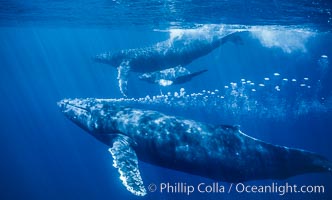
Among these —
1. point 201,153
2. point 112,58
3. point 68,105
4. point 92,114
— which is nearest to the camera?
point 201,153

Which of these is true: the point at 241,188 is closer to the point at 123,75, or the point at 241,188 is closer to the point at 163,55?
the point at 163,55

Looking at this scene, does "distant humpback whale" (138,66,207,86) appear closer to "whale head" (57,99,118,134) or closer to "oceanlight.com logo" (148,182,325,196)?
"whale head" (57,99,118,134)

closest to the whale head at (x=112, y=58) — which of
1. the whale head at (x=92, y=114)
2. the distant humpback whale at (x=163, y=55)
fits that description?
the distant humpback whale at (x=163, y=55)

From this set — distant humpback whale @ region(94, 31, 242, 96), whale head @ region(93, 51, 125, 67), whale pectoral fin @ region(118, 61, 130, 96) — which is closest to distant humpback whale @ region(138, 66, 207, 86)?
distant humpback whale @ region(94, 31, 242, 96)

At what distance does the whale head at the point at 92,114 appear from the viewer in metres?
11.6

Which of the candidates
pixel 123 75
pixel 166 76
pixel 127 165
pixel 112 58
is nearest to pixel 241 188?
pixel 166 76

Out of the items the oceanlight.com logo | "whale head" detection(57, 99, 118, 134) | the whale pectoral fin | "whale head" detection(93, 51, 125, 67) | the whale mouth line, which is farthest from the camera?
"whale head" detection(93, 51, 125, 67)

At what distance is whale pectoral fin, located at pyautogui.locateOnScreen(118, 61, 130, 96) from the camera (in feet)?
66.0

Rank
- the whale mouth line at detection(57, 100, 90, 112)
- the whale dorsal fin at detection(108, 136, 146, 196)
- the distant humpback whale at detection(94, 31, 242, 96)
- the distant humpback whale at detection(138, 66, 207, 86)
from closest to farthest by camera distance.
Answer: the whale dorsal fin at detection(108, 136, 146, 196) → the whale mouth line at detection(57, 100, 90, 112) → the distant humpback whale at detection(138, 66, 207, 86) → the distant humpback whale at detection(94, 31, 242, 96)

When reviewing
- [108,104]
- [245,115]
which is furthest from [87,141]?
[108,104]

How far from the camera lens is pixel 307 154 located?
945 centimetres

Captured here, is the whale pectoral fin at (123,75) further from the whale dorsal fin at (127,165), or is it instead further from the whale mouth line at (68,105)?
the whale dorsal fin at (127,165)

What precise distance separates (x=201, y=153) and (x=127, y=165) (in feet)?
7.75

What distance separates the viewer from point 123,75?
68.8ft
